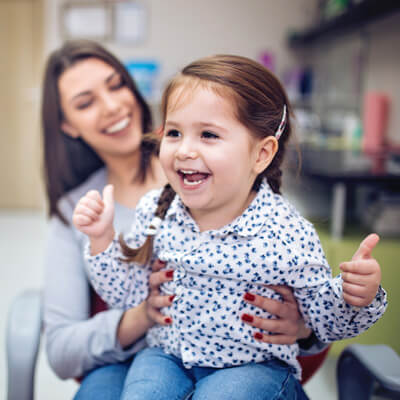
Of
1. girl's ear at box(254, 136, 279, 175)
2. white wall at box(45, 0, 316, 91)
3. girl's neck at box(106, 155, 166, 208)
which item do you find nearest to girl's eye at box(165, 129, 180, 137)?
girl's ear at box(254, 136, 279, 175)

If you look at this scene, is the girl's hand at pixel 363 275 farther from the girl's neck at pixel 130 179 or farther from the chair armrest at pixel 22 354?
the chair armrest at pixel 22 354

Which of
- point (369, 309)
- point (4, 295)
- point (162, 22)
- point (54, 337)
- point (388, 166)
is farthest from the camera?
point (162, 22)

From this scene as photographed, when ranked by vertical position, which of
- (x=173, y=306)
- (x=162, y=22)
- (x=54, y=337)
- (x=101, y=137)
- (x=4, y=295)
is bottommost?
(x=4, y=295)

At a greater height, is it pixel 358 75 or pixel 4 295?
pixel 358 75

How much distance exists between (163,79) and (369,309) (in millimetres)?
3488

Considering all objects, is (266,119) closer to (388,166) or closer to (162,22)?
(388,166)

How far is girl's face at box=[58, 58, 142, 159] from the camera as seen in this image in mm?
1123

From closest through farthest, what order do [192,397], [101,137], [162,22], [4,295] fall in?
[192,397] < [101,137] < [4,295] < [162,22]

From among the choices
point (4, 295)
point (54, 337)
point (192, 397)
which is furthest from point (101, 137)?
point (4, 295)

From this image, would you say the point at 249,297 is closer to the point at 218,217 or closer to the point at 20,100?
the point at 218,217

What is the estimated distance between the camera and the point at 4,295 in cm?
272

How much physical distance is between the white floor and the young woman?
0.66ft

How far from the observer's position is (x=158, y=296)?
0.88m

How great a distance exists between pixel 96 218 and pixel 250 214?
278mm
